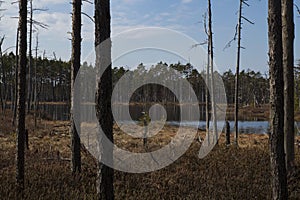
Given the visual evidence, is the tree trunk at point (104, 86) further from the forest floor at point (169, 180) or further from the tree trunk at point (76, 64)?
the tree trunk at point (76, 64)

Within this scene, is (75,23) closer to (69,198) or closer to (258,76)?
(69,198)

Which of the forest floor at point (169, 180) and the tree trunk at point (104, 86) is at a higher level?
the tree trunk at point (104, 86)

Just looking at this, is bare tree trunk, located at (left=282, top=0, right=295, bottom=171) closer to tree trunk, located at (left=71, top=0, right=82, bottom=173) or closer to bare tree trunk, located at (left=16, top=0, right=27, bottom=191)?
tree trunk, located at (left=71, top=0, right=82, bottom=173)

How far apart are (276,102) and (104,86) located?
10.5 ft

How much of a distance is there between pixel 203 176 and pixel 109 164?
4360mm

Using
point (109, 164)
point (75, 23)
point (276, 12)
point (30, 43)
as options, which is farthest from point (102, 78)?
point (30, 43)

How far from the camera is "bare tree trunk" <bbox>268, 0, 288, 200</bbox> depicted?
668cm

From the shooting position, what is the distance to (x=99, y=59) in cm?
649

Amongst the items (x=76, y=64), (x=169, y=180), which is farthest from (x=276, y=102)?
(x=76, y=64)

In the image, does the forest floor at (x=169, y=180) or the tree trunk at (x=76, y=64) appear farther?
the tree trunk at (x=76, y=64)

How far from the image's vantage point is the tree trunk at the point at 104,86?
20.9 ft

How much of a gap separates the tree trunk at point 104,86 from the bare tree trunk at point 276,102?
306 cm

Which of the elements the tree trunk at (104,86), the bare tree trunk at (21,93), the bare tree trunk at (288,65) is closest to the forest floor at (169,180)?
the bare tree trunk at (21,93)

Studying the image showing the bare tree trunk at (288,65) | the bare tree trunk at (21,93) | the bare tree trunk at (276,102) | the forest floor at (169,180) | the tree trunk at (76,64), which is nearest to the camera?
the bare tree trunk at (276,102)
